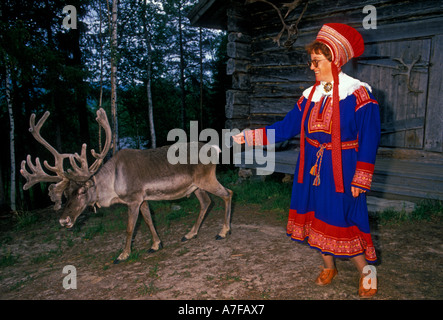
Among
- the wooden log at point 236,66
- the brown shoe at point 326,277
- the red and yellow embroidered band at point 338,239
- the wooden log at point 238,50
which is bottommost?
the brown shoe at point 326,277

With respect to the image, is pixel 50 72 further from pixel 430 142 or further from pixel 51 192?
pixel 430 142

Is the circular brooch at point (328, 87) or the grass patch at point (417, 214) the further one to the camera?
the grass patch at point (417, 214)

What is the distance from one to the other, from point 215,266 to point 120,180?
1.73 metres

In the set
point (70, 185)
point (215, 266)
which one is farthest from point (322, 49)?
point (70, 185)

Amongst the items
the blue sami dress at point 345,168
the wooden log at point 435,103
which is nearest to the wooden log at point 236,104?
the wooden log at point 435,103

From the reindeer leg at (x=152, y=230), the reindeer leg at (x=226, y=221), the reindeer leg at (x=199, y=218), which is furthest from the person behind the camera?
the reindeer leg at (x=199, y=218)

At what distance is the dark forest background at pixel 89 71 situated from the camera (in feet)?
31.8

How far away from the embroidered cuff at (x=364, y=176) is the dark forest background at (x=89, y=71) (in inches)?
292

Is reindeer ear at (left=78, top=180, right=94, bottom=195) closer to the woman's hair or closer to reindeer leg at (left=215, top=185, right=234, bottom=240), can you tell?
reindeer leg at (left=215, top=185, right=234, bottom=240)

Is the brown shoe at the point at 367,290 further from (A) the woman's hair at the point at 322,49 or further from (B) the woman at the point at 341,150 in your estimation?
(A) the woman's hair at the point at 322,49

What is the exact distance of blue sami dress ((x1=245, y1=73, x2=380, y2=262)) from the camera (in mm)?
2812

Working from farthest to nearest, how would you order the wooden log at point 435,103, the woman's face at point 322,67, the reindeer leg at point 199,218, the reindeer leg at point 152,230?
the wooden log at point 435,103, the reindeer leg at point 199,218, the reindeer leg at point 152,230, the woman's face at point 322,67
